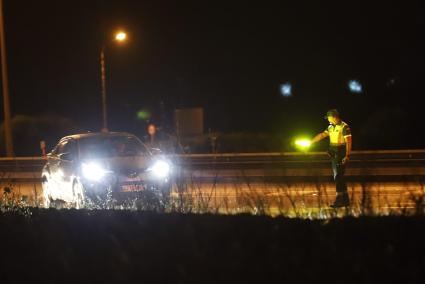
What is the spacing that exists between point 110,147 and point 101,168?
1.14 m

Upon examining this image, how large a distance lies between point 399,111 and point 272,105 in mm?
26459

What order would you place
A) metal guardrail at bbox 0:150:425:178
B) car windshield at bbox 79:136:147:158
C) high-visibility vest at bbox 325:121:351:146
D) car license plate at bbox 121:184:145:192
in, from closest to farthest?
1. high-visibility vest at bbox 325:121:351:146
2. car license plate at bbox 121:184:145:192
3. car windshield at bbox 79:136:147:158
4. metal guardrail at bbox 0:150:425:178

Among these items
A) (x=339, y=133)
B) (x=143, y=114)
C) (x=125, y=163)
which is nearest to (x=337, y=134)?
(x=339, y=133)

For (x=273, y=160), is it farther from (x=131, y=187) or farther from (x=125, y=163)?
(x=131, y=187)

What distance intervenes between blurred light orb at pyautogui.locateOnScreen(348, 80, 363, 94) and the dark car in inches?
1617

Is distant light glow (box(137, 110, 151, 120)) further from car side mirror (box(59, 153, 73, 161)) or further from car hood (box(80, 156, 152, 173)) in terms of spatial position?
car hood (box(80, 156, 152, 173))

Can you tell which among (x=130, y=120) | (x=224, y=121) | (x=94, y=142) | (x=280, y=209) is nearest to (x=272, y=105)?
(x=224, y=121)

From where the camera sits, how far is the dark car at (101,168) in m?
13.1

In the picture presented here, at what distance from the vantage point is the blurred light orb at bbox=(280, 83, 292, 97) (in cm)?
6383

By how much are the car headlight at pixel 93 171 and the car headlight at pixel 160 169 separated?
93 centimetres

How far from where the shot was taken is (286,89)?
6481cm

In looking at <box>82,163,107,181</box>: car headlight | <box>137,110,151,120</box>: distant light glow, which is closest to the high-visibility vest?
<box>82,163,107,181</box>: car headlight

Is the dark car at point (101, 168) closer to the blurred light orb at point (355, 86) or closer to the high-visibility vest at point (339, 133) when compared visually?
the high-visibility vest at point (339, 133)

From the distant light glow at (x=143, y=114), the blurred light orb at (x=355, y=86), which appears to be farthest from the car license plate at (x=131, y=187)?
the distant light glow at (x=143, y=114)
